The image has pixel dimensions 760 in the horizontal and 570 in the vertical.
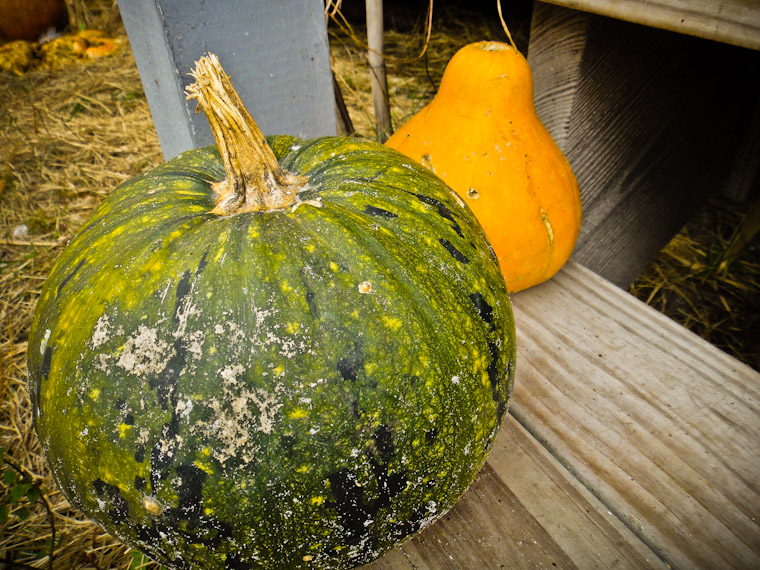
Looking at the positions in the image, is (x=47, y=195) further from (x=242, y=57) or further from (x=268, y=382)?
(x=268, y=382)

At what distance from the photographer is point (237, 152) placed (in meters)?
0.94

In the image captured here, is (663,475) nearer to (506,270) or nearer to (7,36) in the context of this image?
(506,270)

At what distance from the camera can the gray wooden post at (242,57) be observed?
150cm

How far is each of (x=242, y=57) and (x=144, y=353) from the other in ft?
3.92

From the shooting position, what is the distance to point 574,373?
53.6 inches

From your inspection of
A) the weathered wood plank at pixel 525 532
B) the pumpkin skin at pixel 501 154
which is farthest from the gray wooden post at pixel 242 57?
the weathered wood plank at pixel 525 532

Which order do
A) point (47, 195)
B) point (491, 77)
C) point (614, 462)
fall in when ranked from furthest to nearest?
point (47, 195) < point (491, 77) < point (614, 462)

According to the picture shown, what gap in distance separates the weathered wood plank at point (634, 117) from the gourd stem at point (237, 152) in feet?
3.17

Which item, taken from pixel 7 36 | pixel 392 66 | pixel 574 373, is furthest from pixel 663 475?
pixel 7 36

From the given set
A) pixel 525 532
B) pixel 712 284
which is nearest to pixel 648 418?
pixel 525 532

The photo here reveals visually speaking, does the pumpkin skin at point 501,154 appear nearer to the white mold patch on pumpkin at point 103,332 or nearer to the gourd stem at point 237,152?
the gourd stem at point 237,152

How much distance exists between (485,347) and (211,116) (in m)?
0.63

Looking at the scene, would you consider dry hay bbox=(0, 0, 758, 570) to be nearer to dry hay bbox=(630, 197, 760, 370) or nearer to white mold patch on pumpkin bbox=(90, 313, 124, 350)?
dry hay bbox=(630, 197, 760, 370)

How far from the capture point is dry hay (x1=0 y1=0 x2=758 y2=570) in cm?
153
